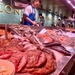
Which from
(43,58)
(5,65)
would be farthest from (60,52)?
(5,65)

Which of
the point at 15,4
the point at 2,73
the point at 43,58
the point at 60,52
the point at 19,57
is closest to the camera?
the point at 2,73

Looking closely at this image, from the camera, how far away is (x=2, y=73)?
96cm

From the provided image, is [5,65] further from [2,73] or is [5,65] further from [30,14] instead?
[30,14]

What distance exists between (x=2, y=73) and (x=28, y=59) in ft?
1.91

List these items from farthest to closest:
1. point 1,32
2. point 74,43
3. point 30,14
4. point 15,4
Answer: point 15,4
point 30,14
point 74,43
point 1,32

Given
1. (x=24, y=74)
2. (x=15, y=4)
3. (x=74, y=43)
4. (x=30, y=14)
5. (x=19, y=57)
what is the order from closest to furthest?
(x=24, y=74), (x=19, y=57), (x=74, y=43), (x=30, y=14), (x=15, y=4)

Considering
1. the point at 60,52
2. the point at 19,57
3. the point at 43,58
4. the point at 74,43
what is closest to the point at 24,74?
the point at 19,57

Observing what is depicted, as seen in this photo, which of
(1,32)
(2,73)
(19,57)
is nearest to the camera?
(2,73)

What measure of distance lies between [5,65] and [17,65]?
279 mm

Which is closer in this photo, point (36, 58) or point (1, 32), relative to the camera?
point (36, 58)

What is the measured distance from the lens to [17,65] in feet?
4.49

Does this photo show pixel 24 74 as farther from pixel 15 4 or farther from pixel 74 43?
pixel 15 4

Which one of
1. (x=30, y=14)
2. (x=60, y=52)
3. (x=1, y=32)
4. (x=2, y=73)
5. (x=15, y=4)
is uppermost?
(x=15, y=4)

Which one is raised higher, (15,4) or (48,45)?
(15,4)
